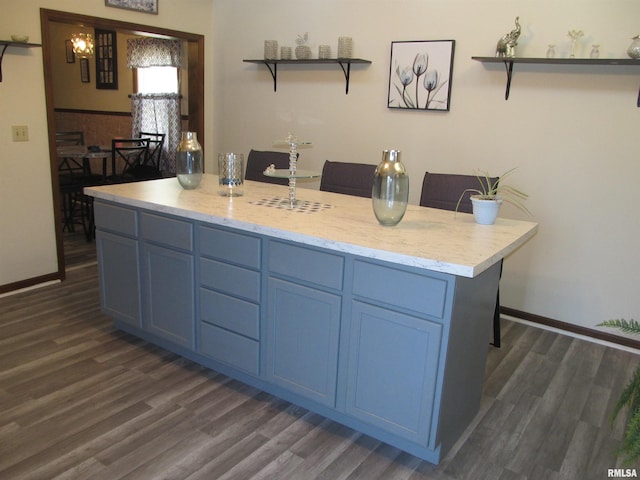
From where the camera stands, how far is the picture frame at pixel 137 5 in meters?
4.11

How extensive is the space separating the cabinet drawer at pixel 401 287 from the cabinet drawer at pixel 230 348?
718 millimetres

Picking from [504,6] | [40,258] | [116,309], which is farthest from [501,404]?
[40,258]

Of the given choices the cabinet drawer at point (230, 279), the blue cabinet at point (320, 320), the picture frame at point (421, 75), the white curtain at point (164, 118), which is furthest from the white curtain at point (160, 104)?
the cabinet drawer at point (230, 279)

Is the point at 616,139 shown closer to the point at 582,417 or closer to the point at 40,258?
the point at 582,417

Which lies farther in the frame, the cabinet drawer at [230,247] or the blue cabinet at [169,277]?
the blue cabinet at [169,277]

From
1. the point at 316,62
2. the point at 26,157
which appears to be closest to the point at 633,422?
the point at 316,62

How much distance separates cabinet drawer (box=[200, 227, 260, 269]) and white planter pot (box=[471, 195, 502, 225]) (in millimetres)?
1033

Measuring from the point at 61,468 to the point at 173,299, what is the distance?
0.97 metres

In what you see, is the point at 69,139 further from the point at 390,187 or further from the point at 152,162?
the point at 390,187

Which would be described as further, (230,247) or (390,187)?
(230,247)

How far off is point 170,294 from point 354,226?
1118mm

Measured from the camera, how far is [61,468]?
2.03 meters

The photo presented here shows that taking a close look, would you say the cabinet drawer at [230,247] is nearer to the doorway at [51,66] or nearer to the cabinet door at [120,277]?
the cabinet door at [120,277]

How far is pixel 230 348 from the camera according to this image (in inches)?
103
